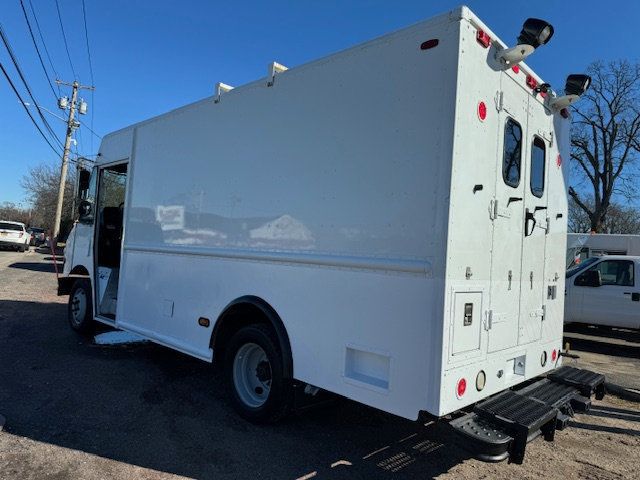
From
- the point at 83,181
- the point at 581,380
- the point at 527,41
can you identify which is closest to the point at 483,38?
the point at 527,41

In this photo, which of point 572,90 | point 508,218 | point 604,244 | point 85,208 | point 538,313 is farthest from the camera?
point 604,244

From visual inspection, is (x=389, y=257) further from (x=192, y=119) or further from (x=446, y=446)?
(x=192, y=119)

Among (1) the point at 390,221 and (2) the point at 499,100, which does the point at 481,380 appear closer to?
(1) the point at 390,221

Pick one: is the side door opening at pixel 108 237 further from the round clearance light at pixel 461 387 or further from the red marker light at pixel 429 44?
the round clearance light at pixel 461 387

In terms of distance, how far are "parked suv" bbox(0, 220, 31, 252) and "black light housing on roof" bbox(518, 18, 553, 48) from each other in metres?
31.6

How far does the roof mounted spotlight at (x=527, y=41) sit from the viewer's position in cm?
353

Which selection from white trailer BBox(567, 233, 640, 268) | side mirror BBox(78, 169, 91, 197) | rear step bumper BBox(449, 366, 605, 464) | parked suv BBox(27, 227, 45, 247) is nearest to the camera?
rear step bumper BBox(449, 366, 605, 464)

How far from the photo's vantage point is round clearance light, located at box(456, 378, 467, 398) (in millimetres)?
3324

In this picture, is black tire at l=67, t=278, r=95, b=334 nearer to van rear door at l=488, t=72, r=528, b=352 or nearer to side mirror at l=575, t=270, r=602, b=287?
van rear door at l=488, t=72, r=528, b=352

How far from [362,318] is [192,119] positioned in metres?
3.20

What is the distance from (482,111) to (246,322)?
2840 mm

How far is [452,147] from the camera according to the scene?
3.24 metres

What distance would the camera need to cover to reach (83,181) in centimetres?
757

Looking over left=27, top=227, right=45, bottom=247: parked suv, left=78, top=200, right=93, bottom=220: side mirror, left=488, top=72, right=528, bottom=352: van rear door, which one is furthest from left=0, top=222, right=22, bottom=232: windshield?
left=488, top=72, right=528, bottom=352: van rear door
